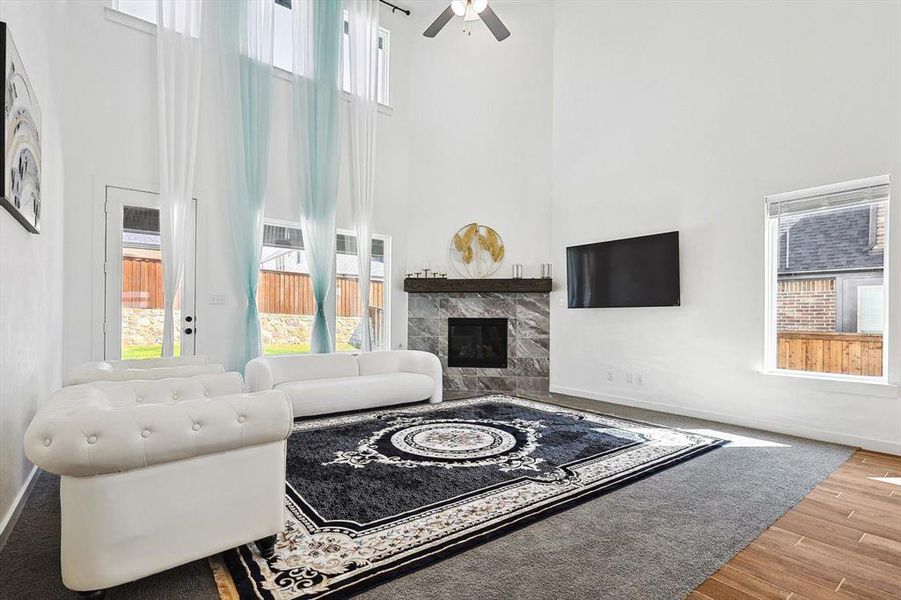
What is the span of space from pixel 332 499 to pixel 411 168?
5.45 meters

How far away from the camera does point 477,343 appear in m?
6.80

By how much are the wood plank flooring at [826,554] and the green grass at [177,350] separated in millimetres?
5093

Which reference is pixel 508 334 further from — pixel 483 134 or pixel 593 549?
pixel 593 549

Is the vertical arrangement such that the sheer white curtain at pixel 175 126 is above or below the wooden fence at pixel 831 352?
above

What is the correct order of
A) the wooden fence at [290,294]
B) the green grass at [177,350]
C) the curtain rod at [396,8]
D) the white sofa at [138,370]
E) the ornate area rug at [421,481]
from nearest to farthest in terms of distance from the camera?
1. the ornate area rug at [421,481]
2. the white sofa at [138,370]
3. the green grass at [177,350]
4. the wooden fence at [290,294]
5. the curtain rod at [396,8]

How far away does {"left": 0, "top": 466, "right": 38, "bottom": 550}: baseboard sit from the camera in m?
2.22

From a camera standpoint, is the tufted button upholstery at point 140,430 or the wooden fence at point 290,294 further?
the wooden fence at point 290,294

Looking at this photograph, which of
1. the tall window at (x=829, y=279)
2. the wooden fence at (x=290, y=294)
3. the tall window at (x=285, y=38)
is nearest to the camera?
the tall window at (x=829, y=279)

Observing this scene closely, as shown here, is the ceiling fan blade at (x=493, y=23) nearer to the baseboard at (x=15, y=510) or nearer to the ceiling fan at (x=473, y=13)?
the ceiling fan at (x=473, y=13)

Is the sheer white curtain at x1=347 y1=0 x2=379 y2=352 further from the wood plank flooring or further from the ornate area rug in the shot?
the wood plank flooring

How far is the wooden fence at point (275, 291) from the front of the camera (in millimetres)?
4926

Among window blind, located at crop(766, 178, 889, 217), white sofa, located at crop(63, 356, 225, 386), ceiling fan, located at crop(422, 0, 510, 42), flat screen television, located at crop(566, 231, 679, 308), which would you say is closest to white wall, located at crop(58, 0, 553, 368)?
flat screen television, located at crop(566, 231, 679, 308)

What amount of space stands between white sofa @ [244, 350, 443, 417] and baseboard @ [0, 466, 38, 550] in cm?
182

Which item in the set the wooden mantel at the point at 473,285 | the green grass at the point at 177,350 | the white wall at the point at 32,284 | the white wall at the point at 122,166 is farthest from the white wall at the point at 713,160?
the white wall at the point at 32,284
